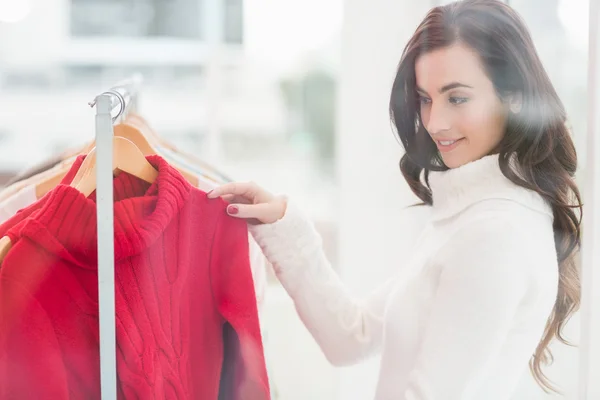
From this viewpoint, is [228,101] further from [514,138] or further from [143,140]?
[514,138]

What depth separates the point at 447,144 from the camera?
92 cm

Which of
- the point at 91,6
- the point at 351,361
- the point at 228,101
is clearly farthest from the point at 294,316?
the point at 91,6

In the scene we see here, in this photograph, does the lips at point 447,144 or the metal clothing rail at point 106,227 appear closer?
the metal clothing rail at point 106,227

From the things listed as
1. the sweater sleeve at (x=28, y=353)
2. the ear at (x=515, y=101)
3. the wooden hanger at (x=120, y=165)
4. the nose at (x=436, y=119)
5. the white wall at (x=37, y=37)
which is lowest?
the sweater sleeve at (x=28, y=353)

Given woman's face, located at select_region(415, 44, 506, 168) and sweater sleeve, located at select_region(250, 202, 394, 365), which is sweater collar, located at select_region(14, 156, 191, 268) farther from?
woman's face, located at select_region(415, 44, 506, 168)

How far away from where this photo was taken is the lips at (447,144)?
0.91 m

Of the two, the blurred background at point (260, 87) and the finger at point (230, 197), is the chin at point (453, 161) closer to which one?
the blurred background at point (260, 87)

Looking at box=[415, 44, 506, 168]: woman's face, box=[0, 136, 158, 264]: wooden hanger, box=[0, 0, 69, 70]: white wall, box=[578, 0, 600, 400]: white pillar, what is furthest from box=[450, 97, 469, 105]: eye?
box=[0, 0, 69, 70]: white wall

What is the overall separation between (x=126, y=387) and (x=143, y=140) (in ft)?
1.17

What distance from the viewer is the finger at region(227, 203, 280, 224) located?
92cm

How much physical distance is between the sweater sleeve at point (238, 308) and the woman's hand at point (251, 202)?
0.7 inches

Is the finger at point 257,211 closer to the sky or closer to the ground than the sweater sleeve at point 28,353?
closer to the sky

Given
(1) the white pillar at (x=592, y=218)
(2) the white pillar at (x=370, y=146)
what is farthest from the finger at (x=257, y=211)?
(1) the white pillar at (x=592, y=218)

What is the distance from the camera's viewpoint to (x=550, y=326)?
0.96 metres
